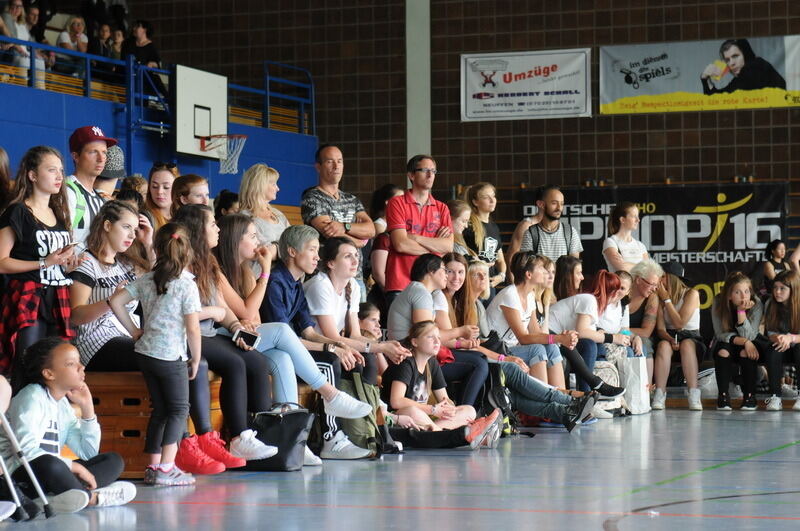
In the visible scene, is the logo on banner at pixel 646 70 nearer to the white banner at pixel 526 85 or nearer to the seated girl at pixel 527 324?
the white banner at pixel 526 85

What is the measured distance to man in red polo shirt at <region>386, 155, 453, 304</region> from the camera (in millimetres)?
8453

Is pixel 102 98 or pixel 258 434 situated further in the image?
pixel 102 98

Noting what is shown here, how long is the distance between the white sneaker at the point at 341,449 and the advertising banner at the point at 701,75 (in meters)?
9.10

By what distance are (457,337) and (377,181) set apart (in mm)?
7812

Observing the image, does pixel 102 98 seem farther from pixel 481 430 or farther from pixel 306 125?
pixel 481 430

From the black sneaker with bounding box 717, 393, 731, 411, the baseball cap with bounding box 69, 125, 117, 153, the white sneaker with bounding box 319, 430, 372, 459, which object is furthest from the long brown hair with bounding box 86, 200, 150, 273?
the black sneaker with bounding box 717, 393, 731, 411

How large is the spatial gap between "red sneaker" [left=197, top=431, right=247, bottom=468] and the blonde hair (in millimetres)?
2176

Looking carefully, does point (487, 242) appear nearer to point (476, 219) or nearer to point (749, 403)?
point (476, 219)

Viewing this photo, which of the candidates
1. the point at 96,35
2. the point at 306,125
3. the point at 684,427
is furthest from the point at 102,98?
the point at 684,427

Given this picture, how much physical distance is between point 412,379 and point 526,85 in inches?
334

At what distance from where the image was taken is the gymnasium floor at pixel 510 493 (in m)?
4.35

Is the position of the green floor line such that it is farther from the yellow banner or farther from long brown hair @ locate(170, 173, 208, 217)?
the yellow banner

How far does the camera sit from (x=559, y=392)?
815 centimetres

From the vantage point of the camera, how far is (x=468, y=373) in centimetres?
768
